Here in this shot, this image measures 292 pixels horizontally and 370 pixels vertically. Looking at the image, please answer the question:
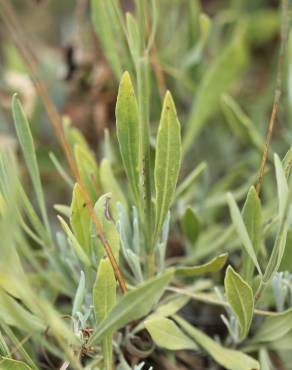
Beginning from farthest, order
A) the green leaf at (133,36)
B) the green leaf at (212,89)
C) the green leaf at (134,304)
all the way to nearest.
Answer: the green leaf at (212,89) → the green leaf at (133,36) → the green leaf at (134,304)

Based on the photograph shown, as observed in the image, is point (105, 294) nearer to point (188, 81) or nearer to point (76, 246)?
point (76, 246)

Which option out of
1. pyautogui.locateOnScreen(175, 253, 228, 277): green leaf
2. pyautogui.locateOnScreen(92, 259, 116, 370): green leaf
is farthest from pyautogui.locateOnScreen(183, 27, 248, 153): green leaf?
pyautogui.locateOnScreen(92, 259, 116, 370): green leaf

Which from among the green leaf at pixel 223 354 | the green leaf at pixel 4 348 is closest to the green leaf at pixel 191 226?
the green leaf at pixel 223 354

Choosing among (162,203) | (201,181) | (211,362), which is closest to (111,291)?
(162,203)

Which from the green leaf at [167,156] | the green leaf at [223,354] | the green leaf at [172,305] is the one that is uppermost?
the green leaf at [167,156]

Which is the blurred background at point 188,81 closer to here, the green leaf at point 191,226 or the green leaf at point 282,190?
the green leaf at point 191,226

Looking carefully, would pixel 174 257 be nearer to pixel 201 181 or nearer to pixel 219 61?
pixel 201 181

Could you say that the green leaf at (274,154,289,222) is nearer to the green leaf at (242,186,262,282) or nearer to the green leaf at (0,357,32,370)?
the green leaf at (242,186,262,282)

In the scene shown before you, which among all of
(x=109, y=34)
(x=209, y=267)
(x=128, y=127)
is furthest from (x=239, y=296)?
(x=109, y=34)
